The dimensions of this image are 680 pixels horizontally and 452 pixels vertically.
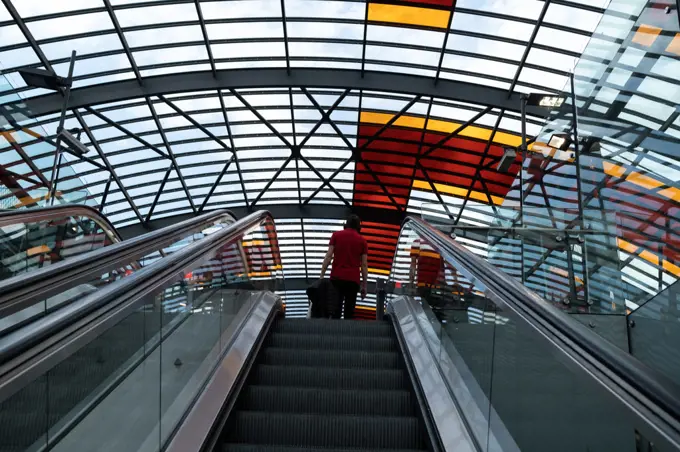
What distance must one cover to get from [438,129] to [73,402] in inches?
832

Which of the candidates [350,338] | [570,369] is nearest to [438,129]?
[350,338]

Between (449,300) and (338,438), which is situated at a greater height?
(449,300)

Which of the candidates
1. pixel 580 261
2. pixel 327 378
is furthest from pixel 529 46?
pixel 327 378

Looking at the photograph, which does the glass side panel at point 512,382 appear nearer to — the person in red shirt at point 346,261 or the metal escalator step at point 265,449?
the metal escalator step at point 265,449

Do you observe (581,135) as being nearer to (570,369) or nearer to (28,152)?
(570,369)

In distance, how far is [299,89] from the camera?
21.4m

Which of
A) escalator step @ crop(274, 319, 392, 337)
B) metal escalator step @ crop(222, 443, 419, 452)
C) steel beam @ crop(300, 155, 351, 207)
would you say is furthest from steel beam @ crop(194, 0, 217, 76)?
metal escalator step @ crop(222, 443, 419, 452)

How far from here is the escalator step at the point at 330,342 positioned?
630 centimetres

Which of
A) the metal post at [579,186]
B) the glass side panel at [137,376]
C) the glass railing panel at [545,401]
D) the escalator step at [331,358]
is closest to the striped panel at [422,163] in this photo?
the metal post at [579,186]

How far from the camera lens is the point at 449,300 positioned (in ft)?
15.4

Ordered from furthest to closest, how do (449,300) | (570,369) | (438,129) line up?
(438,129), (449,300), (570,369)

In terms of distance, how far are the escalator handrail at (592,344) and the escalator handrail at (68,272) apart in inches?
69.2

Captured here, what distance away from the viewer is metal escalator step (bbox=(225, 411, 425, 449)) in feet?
14.1

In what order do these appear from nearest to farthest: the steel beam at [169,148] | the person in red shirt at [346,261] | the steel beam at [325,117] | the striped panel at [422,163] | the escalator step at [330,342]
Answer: the escalator step at [330,342] < the person in red shirt at [346,261] < the steel beam at [325,117] < the steel beam at [169,148] < the striped panel at [422,163]
